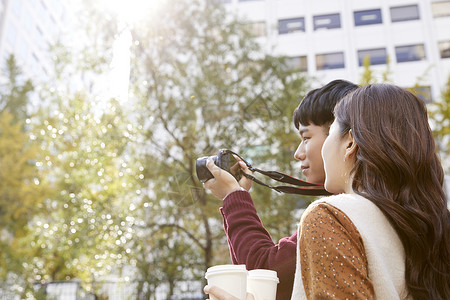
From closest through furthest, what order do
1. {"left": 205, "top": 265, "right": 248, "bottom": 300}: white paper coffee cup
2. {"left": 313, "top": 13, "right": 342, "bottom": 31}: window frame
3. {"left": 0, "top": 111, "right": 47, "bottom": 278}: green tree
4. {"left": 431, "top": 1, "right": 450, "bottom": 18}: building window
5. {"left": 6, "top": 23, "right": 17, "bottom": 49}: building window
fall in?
{"left": 205, "top": 265, "right": 248, "bottom": 300}: white paper coffee cup → {"left": 0, "top": 111, "right": 47, "bottom": 278}: green tree → {"left": 431, "top": 1, "right": 450, "bottom": 18}: building window → {"left": 313, "top": 13, "right": 342, "bottom": 31}: window frame → {"left": 6, "top": 23, "right": 17, "bottom": 49}: building window

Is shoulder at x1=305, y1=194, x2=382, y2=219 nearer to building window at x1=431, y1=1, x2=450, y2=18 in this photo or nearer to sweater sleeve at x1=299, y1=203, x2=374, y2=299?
sweater sleeve at x1=299, y1=203, x2=374, y2=299

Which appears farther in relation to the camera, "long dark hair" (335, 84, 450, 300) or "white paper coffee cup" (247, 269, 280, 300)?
"white paper coffee cup" (247, 269, 280, 300)

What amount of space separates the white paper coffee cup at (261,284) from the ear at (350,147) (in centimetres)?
31

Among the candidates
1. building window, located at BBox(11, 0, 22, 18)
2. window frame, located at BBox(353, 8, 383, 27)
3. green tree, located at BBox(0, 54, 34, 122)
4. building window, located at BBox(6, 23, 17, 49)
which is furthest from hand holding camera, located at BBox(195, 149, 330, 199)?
building window, located at BBox(11, 0, 22, 18)

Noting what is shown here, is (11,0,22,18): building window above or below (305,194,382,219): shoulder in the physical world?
above

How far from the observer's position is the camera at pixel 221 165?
160cm

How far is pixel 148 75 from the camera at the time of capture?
7391 millimetres

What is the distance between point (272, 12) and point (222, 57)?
1459cm

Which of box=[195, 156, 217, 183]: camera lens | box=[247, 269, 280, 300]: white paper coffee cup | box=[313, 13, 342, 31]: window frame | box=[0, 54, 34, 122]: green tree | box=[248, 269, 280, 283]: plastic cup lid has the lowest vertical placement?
box=[247, 269, 280, 300]: white paper coffee cup

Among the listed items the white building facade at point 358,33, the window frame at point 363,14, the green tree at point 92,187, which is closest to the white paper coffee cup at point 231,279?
the green tree at point 92,187

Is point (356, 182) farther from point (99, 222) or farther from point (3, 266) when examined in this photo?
point (3, 266)

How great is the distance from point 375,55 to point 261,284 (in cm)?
2118

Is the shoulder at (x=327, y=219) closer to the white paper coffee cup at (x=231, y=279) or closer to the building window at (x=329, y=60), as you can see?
the white paper coffee cup at (x=231, y=279)

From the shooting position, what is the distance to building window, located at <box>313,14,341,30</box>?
21.3 metres
